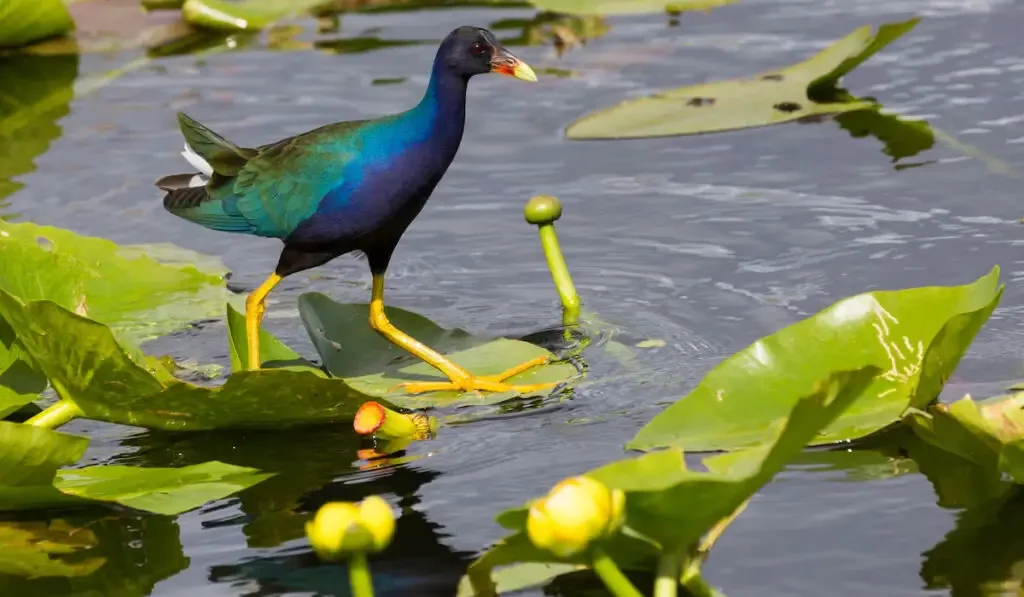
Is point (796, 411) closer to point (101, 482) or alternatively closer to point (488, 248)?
point (101, 482)

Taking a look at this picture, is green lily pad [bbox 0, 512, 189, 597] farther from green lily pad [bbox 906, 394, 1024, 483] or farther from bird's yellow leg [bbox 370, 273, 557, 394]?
green lily pad [bbox 906, 394, 1024, 483]

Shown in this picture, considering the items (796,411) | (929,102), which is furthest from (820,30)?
(796,411)

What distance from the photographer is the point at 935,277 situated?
3.79m

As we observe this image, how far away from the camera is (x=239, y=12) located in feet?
21.9

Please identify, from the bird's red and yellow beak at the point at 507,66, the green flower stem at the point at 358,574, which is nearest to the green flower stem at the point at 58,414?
the green flower stem at the point at 358,574

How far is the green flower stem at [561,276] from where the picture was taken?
11.5 ft

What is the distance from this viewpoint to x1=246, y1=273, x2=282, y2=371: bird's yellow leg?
321 cm

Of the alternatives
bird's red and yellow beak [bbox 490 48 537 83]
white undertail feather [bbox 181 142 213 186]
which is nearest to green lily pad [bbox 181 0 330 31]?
white undertail feather [bbox 181 142 213 186]

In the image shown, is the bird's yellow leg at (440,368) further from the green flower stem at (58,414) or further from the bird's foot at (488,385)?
the green flower stem at (58,414)

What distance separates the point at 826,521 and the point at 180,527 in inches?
42.6

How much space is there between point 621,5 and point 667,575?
15.6 feet

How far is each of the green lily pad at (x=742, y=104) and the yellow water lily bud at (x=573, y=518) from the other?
10.8 feet

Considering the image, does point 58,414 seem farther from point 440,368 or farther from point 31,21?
point 31,21

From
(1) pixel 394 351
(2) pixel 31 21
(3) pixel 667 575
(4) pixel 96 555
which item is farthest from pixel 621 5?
(3) pixel 667 575
